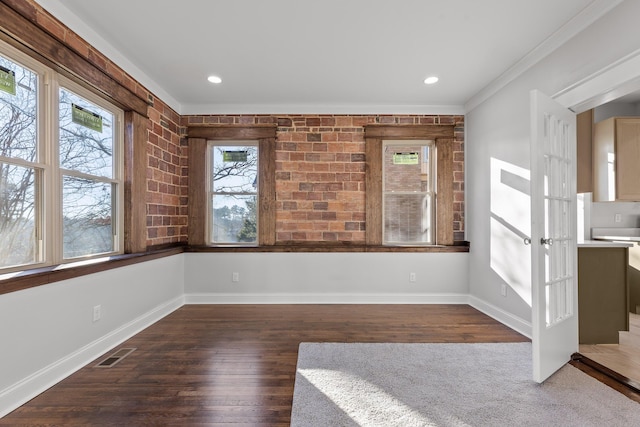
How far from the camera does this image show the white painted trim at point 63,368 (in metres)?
1.77

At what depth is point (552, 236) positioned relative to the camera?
2.17 metres

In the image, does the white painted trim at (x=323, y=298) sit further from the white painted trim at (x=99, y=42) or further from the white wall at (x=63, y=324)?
A: the white painted trim at (x=99, y=42)

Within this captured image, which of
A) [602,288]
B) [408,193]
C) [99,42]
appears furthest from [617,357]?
[99,42]

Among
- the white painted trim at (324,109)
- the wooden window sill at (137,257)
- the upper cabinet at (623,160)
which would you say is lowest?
the wooden window sill at (137,257)

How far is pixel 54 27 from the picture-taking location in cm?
209

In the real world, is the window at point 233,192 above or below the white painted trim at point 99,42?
below

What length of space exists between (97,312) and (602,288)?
4333 millimetres

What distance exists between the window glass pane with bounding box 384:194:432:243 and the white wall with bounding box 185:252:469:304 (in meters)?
0.27

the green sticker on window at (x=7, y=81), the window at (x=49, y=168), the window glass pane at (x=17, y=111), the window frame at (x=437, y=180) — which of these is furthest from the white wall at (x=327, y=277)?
the green sticker on window at (x=7, y=81)

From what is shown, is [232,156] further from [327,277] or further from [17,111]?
[17,111]

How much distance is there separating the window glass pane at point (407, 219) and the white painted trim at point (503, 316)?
98 cm

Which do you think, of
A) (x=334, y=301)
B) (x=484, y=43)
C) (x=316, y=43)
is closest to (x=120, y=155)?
(x=316, y=43)

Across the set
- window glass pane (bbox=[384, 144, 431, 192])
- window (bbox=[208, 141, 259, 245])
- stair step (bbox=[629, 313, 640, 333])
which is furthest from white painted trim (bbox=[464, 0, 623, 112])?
window (bbox=[208, 141, 259, 245])

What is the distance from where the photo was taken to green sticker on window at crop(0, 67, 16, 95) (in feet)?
6.09
